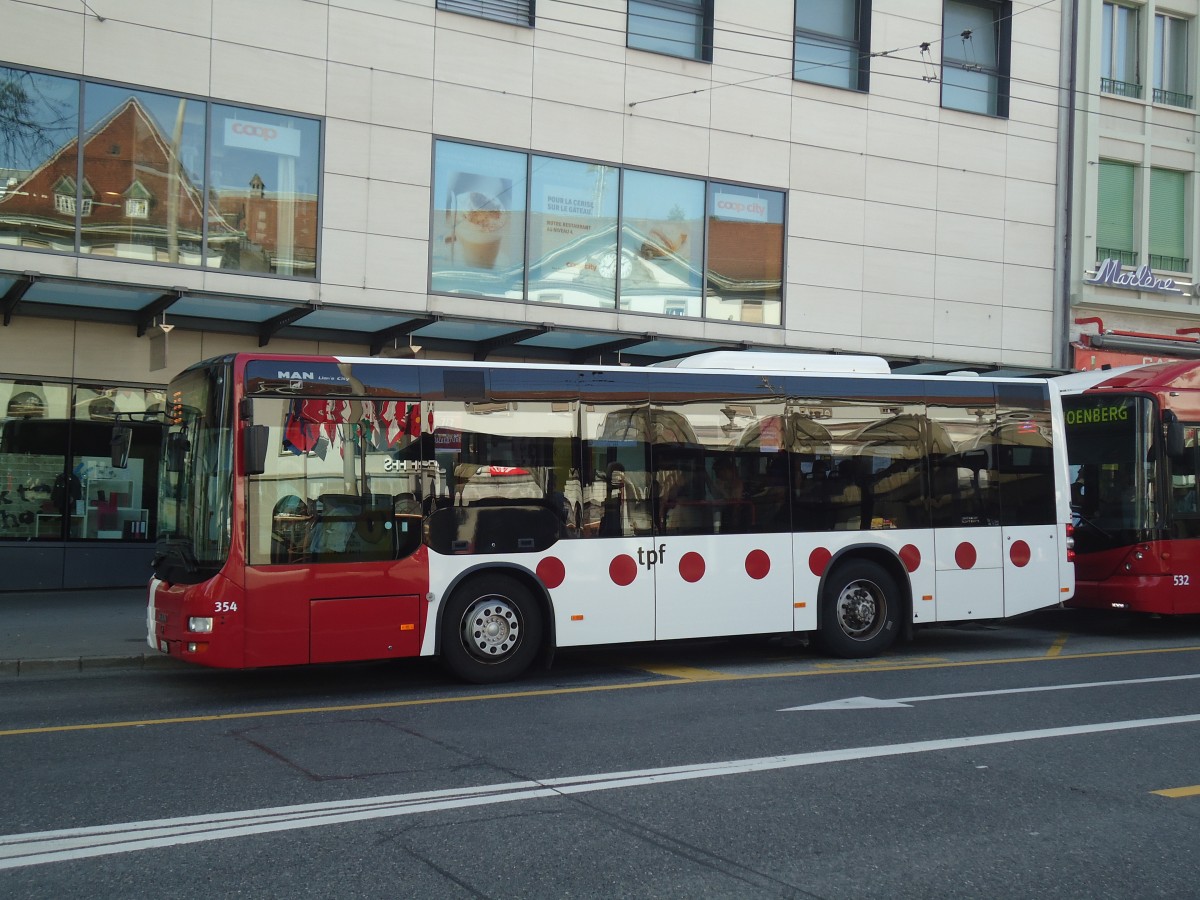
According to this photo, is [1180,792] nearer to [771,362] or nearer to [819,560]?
[819,560]

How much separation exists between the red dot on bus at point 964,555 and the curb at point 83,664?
812cm

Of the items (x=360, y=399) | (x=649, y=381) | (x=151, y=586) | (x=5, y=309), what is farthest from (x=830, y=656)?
(x=5, y=309)

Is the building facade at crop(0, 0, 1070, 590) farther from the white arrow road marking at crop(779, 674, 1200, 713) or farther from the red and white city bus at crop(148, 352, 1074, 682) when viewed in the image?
the white arrow road marking at crop(779, 674, 1200, 713)

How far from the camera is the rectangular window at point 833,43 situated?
21.8 metres

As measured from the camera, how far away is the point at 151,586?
10508 mm

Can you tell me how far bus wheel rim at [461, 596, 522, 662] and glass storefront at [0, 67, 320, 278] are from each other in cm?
871

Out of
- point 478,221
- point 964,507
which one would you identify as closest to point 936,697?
point 964,507

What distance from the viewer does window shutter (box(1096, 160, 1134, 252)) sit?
25.2 meters

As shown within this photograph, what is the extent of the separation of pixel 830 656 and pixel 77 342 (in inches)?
444

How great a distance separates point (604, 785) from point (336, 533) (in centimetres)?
411

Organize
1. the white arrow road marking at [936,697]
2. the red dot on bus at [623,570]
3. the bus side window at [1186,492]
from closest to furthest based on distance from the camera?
the white arrow road marking at [936,697]
the red dot on bus at [623,570]
the bus side window at [1186,492]

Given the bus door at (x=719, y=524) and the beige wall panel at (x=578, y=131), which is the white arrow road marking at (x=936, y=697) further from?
the beige wall panel at (x=578, y=131)

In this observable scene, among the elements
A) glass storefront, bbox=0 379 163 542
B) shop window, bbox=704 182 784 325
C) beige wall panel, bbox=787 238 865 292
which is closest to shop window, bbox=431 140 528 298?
shop window, bbox=704 182 784 325

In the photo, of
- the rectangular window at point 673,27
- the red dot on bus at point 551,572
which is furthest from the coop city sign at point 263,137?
the red dot on bus at point 551,572
